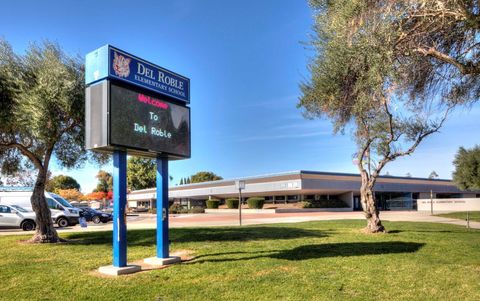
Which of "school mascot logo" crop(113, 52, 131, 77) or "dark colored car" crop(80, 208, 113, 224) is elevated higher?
"school mascot logo" crop(113, 52, 131, 77)

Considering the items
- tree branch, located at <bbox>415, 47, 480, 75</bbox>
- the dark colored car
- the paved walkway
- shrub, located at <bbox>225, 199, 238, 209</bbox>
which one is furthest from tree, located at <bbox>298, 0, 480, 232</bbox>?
shrub, located at <bbox>225, 199, 238, 209</bbox>

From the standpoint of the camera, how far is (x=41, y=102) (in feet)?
43.8

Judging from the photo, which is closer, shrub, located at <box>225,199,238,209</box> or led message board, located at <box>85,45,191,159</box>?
led message board, located at <box>85,45,191,159</box>

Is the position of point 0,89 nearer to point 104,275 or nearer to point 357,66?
point 104,275

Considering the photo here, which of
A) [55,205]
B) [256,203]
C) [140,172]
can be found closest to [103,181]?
[140,172]

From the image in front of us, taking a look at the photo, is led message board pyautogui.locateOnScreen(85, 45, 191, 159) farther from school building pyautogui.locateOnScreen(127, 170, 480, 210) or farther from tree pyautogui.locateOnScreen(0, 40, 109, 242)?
school building pyautogui.locateOnScreen(127, 170, 480, 210)

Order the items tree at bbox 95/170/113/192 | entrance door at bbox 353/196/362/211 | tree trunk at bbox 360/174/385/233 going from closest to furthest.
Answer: tree trunk at bbox 360/174/385/233 → entrance door at bbox 353/196/362/211 → tree at bbox 95/170/113/192

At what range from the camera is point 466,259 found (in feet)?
35.2

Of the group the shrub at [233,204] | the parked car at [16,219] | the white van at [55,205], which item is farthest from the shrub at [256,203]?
the parked car at [16,219]

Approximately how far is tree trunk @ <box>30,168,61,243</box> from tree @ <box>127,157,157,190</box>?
62.1 metres

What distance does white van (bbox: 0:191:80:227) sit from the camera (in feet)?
90.8

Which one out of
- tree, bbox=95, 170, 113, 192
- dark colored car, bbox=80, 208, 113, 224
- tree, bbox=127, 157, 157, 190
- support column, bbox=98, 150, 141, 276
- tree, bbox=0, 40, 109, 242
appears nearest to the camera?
support column, bbox=98, 150, 141, 276

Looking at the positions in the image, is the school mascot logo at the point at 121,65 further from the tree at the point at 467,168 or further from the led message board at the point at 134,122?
the tree at the point at 467,168

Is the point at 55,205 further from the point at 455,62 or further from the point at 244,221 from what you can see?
the point at 455,62
